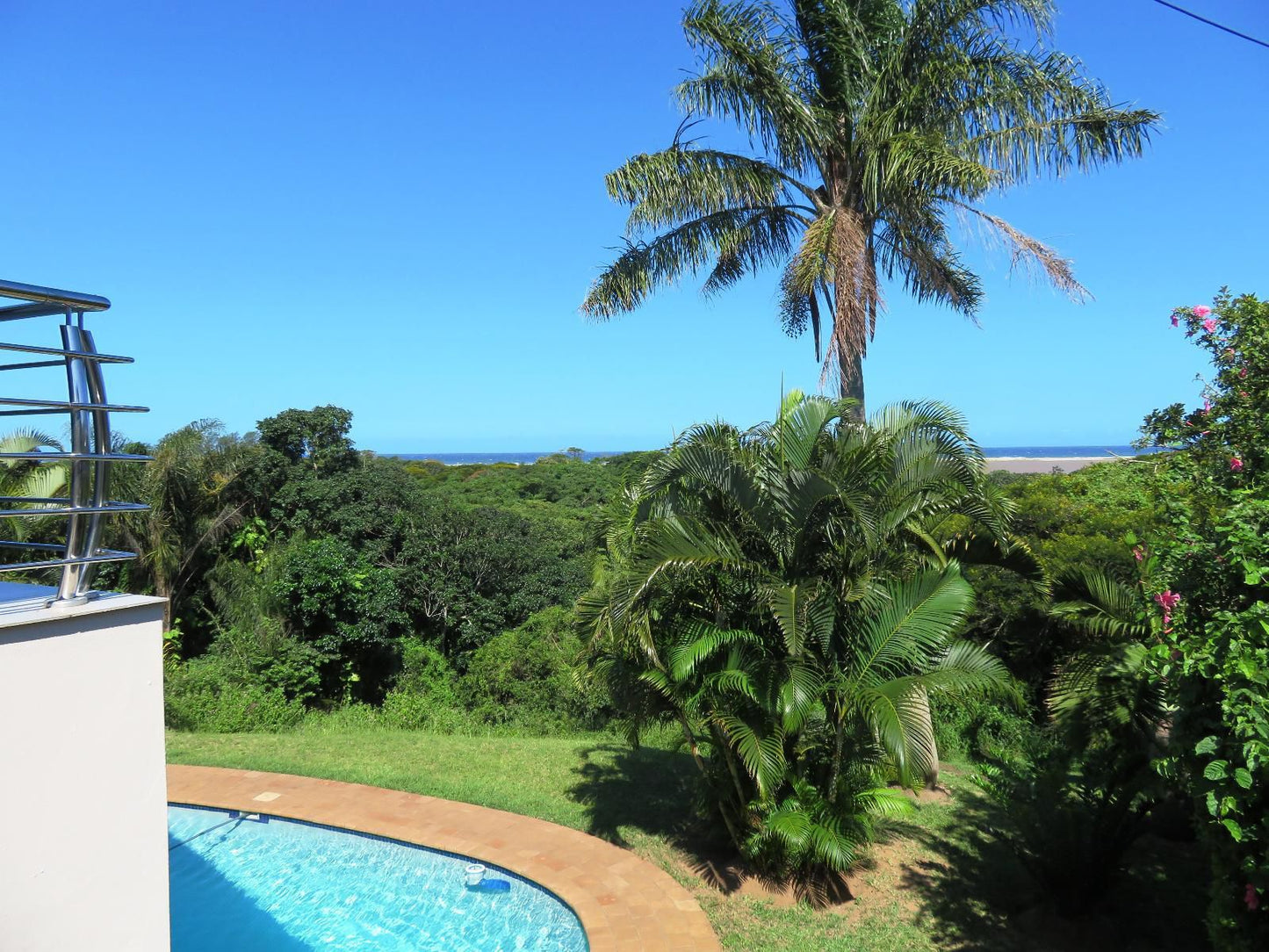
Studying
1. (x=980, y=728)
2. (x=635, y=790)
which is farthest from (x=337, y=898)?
(x=980, y=728)

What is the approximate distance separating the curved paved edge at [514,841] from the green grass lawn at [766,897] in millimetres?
216

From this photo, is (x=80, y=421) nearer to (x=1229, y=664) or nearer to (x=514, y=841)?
(x=1229, y=664)

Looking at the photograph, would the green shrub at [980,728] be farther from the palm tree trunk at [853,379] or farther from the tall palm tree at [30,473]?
the tall palm tree at [30,473]

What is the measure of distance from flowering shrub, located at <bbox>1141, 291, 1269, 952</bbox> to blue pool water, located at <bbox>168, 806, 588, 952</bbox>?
433cm

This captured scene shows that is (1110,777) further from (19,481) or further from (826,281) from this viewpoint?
(19,481)

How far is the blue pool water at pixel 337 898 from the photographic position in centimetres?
674

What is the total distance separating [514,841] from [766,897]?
2.45 meters

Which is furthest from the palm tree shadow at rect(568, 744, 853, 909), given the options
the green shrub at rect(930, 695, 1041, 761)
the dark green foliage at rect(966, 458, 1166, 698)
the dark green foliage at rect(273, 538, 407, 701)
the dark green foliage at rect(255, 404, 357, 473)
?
the dark green foliage at rect(255, 404, 357, 473)

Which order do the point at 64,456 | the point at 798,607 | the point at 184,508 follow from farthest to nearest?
the point at 184,508 → the point at 798,607 → the point at 64,456

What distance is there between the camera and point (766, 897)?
701cm

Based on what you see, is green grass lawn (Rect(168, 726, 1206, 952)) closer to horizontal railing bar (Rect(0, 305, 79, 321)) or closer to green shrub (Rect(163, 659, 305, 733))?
green shrub (Rect(163, 659, 305, 733))

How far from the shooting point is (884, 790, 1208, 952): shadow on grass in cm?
639

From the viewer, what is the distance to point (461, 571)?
19391mm

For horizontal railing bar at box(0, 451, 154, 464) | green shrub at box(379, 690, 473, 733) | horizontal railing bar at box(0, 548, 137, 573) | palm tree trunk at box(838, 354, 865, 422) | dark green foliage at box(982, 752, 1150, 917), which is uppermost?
palm tree trunk at box(838, 354, 865, 422)
